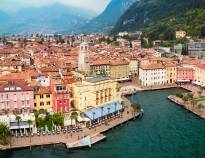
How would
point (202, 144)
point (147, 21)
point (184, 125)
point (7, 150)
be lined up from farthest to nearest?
point (147, 21) < point (184, 125) < point (202, 144) < point (7, 150)

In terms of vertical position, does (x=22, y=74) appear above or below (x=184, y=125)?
above

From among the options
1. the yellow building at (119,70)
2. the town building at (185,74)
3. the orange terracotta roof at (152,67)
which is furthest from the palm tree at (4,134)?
the town building at (185,74)

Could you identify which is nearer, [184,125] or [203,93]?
[184,125]

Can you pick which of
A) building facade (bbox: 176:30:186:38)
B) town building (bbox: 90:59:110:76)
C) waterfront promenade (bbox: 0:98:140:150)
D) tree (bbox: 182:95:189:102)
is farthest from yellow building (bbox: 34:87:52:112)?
building facade (bbox: 176:30:186:38)

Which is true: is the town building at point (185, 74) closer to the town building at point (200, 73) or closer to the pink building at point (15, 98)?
the town building at point (200, 73)

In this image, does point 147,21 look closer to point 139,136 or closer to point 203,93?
point 203,93

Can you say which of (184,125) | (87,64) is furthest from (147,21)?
(184,125)

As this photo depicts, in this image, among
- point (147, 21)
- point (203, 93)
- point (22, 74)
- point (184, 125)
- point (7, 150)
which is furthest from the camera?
point (147, 21)
